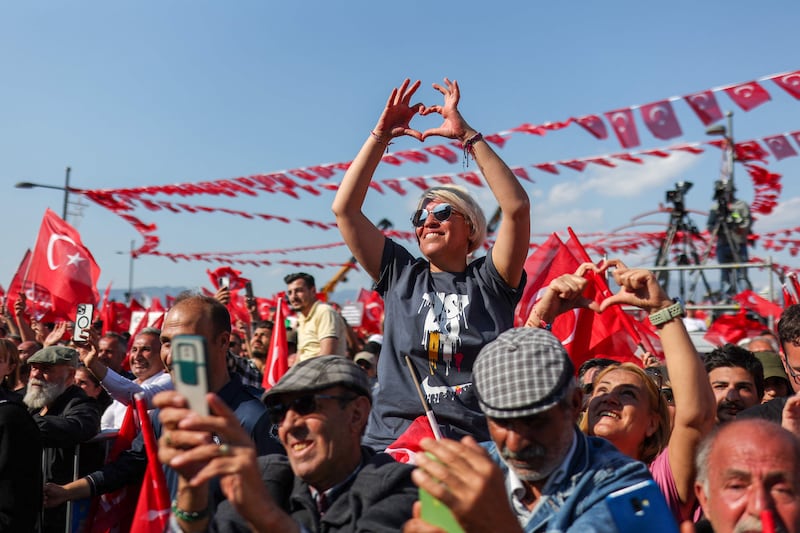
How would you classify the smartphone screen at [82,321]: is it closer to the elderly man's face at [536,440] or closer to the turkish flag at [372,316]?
the elderly man's face at [536,440]

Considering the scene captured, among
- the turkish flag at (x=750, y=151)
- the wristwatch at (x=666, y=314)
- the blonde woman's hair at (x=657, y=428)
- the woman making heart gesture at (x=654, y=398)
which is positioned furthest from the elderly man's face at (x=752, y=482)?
the turkish flag at (x=750, y=151)

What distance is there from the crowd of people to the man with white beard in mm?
13

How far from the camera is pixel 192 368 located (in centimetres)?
175

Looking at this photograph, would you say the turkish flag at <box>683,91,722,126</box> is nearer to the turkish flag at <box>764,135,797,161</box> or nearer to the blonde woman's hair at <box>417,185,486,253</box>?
the turkish flag at <box>764,135,797,161</box>

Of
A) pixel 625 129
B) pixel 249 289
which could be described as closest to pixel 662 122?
pixel 625 129

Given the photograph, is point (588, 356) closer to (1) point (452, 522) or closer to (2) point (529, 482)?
(2) point (529, 482)

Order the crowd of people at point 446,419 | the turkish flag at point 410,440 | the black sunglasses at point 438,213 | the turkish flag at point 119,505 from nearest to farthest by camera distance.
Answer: the crowd of people at point 446,419 < the turkish flag at point 410,440 < the black sunglasses at point 438,213 < the turkish flag at point 119,505

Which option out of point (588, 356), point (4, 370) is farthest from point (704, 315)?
point (4, 370)

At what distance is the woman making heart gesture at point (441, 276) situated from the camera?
10.6ft

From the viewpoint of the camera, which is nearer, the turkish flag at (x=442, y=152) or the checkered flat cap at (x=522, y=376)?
the checkered flat cap at (x=522, y=376)

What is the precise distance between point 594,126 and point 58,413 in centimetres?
684

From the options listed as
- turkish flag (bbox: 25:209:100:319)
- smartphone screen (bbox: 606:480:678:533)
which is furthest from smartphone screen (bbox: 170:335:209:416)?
turkish flag (bbox: 25:209:100:319)

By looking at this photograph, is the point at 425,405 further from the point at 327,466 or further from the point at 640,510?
the point at 640,510

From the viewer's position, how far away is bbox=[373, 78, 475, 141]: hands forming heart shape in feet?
11.7
